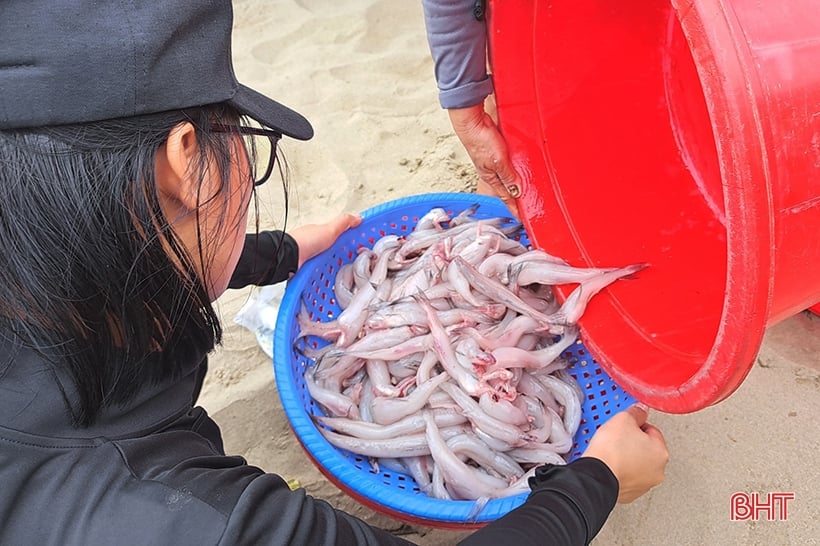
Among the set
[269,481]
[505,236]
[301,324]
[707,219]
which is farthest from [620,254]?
[269,481]

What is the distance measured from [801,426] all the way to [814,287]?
2.51 ft

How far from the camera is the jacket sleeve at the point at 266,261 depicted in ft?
5.20

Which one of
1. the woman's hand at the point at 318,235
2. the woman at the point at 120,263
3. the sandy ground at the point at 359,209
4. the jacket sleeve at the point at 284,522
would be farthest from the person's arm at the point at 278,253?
the jacket sleeve at the point at 284,522

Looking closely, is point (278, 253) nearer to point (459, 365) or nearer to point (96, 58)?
point (459, 365)

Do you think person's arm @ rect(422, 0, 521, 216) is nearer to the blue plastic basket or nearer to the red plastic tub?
the red plastic tub

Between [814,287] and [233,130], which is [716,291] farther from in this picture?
[233,130]

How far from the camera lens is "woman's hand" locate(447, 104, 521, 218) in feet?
5.16

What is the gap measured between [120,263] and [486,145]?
102 cm

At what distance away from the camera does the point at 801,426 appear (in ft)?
5.22

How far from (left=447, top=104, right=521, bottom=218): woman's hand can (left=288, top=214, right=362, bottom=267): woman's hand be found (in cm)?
44

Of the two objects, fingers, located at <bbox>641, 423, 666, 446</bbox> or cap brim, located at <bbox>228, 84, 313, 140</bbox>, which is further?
fingers, located at <bbox>641, 423, 666, 446</bbox>

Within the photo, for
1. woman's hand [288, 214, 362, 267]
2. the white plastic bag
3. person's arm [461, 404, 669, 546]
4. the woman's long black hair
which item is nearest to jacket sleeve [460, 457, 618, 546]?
person's arm [461, 404, 669, 546]

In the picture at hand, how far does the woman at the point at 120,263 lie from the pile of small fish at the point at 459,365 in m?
0.45

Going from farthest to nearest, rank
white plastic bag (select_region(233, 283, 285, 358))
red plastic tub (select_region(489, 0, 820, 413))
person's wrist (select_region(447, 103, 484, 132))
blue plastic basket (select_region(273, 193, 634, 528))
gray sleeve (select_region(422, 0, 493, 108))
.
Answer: white plastic bag (select_region(233, 283, 285, 358)), person's wrist (select_region(447, 103, 484, 132)), gray sleeve (select_region(422, 0, 493, 108)), blue plastic basket (select_region(273, 193, 634, 528)), red plastic tub (select_region(489, 0, 820, 413))
